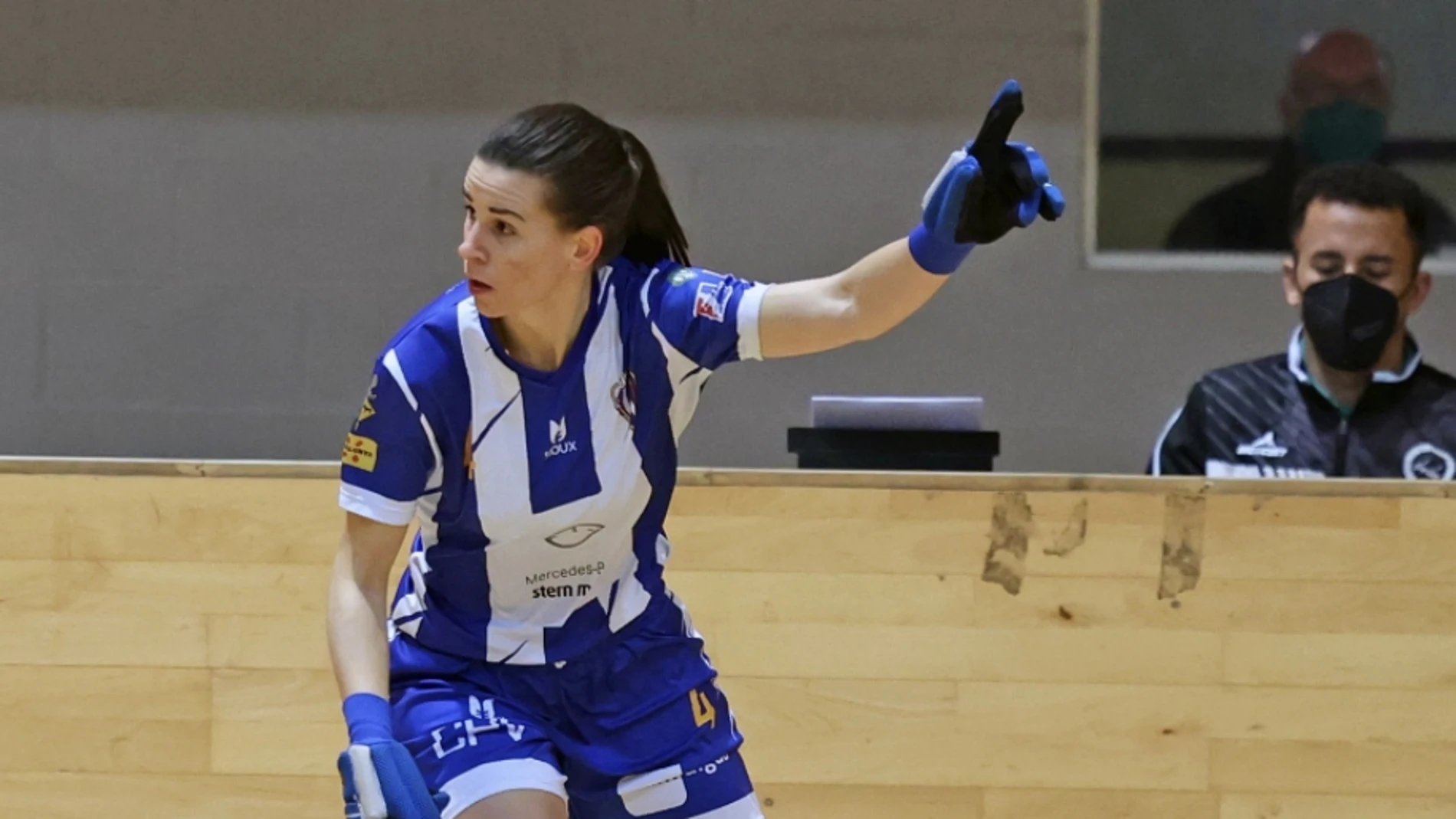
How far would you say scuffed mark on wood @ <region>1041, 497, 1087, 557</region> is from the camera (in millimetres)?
2547

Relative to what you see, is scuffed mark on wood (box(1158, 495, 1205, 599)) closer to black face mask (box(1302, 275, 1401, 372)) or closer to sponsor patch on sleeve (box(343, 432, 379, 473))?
black face mask (box(1302, 275, 1401, 372))

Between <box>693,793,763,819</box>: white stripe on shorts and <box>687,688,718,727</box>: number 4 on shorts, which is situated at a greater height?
<box>687,688,718,727</box>: number 4 on shorts

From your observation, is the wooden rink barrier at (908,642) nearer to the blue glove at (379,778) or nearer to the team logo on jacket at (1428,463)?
the team logo on jacket at (1428,463)

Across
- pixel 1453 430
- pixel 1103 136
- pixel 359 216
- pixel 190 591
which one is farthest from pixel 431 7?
pixel 1453 430

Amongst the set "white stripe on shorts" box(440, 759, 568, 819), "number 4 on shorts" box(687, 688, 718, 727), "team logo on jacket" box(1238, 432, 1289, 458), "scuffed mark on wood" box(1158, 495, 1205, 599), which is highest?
"team logo on jacket" box(1238, 432, 1289, 458)

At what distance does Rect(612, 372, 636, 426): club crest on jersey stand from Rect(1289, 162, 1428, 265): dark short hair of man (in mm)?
1911

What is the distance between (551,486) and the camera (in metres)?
1.70

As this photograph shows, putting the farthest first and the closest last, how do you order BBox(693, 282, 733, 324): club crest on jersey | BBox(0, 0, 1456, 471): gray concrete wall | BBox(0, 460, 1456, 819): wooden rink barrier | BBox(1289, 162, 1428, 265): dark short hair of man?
BBox(0, 0, 1456, 471): gray concrete wall → BBox(1289, 162, 1428, 265): dark short hair of man → BBox(0, 460, 1456, 819): wooden rink barrier → BBox(693, 282, 733, 324): club crest on jersey

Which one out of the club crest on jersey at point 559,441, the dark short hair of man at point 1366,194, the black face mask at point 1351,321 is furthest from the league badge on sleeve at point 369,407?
the dark short hair of man at point 1366,194

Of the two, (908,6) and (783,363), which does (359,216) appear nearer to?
(783,363)

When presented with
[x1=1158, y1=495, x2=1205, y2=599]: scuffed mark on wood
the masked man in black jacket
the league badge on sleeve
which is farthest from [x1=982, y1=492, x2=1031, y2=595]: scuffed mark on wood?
the league badge on sleeve

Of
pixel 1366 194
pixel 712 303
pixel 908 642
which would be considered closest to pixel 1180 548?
pixel 908 642

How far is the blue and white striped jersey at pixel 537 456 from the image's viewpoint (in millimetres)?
1674

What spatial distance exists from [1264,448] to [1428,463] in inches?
12.0
